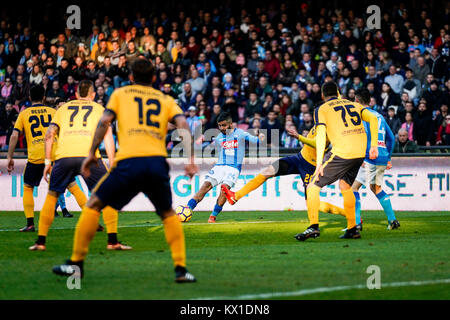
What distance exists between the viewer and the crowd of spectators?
2027 centimetres

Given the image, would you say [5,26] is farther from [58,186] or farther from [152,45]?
[58,186]

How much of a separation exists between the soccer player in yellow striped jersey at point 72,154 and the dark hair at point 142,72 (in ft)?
8.25

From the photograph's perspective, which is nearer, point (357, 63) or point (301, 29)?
point (357, 63)

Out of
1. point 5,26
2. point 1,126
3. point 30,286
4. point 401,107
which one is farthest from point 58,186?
point 5,26

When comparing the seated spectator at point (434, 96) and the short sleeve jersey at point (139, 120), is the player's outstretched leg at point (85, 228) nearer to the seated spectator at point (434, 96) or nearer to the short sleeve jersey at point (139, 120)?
the short sleeve jersey at point (139, 120)

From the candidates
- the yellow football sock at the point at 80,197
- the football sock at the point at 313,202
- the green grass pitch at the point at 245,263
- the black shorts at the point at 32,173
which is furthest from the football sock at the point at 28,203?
the football sock at the point at 313,202

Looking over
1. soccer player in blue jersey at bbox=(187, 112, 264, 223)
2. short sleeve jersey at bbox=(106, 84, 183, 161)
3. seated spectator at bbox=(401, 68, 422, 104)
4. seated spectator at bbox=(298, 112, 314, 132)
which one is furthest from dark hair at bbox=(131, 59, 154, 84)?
seated spectator at bbox=(401, 68, 422, 104)

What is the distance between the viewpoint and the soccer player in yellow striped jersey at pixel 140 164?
7191 millimetres

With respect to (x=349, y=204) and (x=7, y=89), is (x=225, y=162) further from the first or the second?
(x=7, y=89)

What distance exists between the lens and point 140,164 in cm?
716

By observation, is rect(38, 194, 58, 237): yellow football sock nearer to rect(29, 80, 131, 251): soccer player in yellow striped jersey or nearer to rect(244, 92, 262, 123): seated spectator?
rect(29, 80, 131, 251): soccer player in yellow striped jersey

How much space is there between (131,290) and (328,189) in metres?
12.0

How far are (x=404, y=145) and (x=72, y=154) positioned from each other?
10531mm

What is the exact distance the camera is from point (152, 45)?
24.6 m
